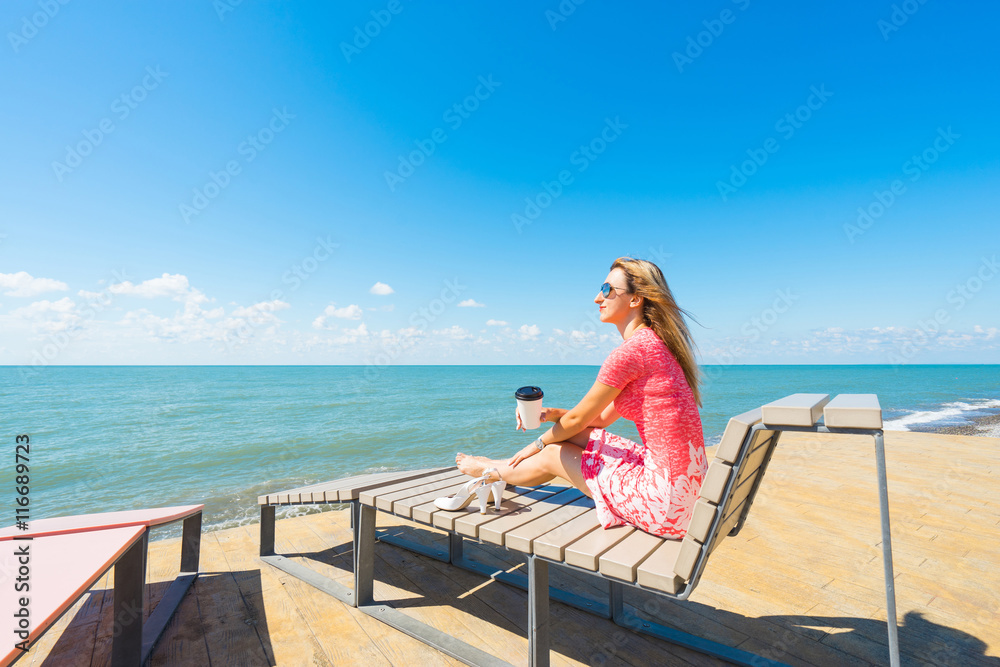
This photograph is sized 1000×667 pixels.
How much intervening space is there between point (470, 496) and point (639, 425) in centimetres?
96

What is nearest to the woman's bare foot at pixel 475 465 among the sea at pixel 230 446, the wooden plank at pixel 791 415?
the sea at pixel 230 446

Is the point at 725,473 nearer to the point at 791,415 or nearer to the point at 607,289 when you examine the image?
the point at 791,415

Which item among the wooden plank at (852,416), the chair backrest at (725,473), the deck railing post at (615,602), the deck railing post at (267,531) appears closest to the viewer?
the wooden plank at (852,416)

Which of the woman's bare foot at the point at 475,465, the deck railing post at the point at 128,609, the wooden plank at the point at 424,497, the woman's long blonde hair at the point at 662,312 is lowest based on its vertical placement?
the deck railing post at the point at 128,609

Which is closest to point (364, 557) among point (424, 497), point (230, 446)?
point (424, 497)

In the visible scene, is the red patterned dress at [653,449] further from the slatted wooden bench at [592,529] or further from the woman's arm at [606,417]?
the woman's arm at [606,417]

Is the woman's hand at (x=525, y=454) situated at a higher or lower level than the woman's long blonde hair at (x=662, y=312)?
lower

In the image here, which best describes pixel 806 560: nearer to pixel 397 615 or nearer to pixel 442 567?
pixel 442 567

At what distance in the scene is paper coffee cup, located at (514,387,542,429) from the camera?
238 centimetres

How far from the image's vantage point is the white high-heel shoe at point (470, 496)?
2422 mm

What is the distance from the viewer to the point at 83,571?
189cm

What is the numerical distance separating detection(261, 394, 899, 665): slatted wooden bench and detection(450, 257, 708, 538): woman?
16 centimetres

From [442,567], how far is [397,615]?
78 centimetres

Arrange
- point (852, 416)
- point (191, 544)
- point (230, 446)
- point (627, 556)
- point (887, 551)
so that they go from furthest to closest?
point (230, 446) < point (191, 544) < point (627, 556) < point (887, 551) < point (852, 416)
